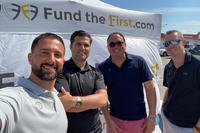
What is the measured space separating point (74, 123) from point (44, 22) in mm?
1452

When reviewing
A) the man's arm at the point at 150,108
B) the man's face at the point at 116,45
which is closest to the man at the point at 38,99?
the man's face at the point at 116,45

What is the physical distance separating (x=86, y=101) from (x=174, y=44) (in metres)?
1.40

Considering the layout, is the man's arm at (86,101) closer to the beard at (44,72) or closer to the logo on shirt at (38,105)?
the beard at (44,72)

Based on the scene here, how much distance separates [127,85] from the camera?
2904mm

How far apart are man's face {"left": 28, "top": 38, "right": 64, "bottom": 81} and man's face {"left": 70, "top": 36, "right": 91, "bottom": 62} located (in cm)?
77

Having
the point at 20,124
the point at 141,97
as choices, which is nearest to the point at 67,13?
the point at 141,97

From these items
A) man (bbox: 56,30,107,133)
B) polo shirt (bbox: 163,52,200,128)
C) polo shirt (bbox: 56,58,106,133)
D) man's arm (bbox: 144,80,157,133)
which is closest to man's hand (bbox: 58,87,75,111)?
man (bbox: 56,30,107,133)

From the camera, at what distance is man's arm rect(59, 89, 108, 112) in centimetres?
210

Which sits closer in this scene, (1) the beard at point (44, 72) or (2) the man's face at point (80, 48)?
(1) the beard at point (44, 72)

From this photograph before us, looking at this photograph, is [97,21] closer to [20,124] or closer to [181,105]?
[181,105]

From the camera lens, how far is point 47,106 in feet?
4.64

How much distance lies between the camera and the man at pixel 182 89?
2.79 metres

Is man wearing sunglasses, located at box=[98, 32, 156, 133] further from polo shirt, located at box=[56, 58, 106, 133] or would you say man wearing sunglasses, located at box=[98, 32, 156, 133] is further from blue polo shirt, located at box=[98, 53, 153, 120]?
polo shirt, located at box=[56, 58, 106, 133]

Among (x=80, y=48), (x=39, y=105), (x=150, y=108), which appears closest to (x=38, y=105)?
(x=39, y=105)
